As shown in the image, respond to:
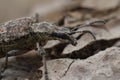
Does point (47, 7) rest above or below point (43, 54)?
below

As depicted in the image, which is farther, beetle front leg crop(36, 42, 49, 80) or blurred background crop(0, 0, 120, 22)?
blurred background crop(0, 0, 120, 22)

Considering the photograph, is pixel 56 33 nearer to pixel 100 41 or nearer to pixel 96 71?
pixel 100 41

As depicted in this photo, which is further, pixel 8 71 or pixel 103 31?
pixel 103 31

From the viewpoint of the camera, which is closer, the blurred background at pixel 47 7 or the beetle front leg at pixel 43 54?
the beetle front leg at pixel 43 54

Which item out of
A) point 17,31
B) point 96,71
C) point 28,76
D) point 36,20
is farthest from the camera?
point 36,20

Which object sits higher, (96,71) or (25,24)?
(25,24)

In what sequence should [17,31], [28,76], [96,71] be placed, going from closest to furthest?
1. [96,71]
2. [28,76]
3. [17,31]

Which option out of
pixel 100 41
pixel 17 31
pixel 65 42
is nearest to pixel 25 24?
pixel 17 31

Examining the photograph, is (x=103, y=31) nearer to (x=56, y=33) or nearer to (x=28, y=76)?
(x=56, y=33)

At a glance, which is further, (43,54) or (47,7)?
(47,7)
